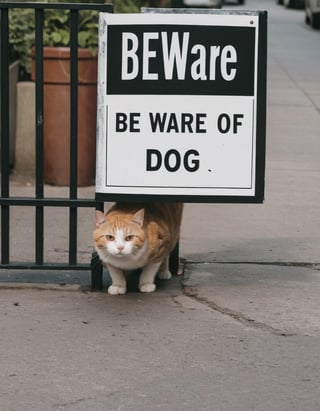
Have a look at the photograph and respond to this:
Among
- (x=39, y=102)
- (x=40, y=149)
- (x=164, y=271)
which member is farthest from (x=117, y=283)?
(x=39, y=102)

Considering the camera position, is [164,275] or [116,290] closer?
[116,290]

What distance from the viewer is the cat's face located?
581 cm

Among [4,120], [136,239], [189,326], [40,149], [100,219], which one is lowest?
[189,326]

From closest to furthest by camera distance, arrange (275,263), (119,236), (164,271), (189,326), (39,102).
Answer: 1. (189,326)
2. (119,236)
3. (39,102)
4. (164,271)
5. (275,263)

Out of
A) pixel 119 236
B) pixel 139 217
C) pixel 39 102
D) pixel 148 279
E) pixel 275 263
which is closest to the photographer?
pixel 119 236

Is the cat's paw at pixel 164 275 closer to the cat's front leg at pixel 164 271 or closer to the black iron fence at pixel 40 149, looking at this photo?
A: the cat's front leg at pixel 164 271

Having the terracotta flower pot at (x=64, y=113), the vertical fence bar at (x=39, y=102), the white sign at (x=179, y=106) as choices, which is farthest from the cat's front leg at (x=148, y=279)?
the terracotta flower pot at (x=64, y=113)

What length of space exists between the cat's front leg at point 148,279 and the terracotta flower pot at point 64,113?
122 inches

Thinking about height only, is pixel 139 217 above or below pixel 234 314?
above

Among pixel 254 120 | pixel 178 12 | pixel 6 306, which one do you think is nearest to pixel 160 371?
pixel 6 306

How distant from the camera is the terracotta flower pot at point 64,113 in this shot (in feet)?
29.8

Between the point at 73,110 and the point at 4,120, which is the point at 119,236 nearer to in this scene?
the point at 73,110

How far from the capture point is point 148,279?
6.23 meters

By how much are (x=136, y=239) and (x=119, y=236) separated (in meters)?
0.10
